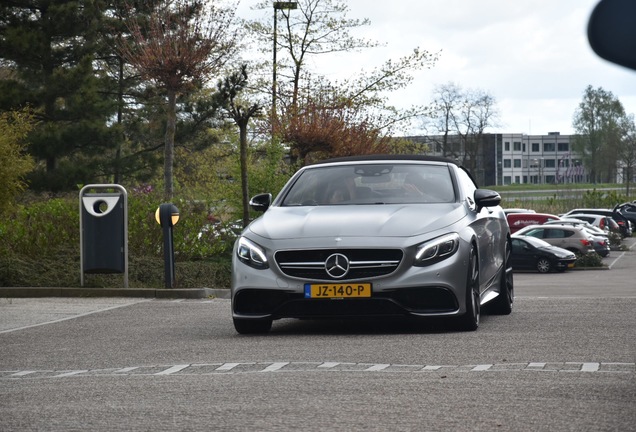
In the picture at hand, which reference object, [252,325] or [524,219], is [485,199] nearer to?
[252,325]

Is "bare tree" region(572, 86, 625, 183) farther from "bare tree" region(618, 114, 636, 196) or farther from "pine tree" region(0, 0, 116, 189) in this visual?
"pine tree" region(0, 0, 116, 189)

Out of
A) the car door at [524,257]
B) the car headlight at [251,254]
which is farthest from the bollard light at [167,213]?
the car door at [524,257]

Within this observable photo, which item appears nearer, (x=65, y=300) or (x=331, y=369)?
(x=331, y=369)

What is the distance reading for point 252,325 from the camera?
10.3 metres

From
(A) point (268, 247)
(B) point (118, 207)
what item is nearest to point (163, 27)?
(B) point (118, 207)

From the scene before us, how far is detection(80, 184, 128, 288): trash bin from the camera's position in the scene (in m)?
17.0

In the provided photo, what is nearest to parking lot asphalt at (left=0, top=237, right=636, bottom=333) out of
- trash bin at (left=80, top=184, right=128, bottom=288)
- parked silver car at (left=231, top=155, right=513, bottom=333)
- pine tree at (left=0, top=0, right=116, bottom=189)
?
trash bin at (left=80, top=184, right=128, bottom=288)

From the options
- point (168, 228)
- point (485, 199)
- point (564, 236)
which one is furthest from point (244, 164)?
point (564, 236)

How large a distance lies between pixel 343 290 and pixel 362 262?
10.6 inches

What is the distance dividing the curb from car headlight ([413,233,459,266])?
7.45m

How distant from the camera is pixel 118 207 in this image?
17.0 meters

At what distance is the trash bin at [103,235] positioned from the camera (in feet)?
55.8

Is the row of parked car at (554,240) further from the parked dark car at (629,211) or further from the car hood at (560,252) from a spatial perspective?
the parked dark car at (629,211)

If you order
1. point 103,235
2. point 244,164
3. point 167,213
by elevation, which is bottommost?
point 103,235
